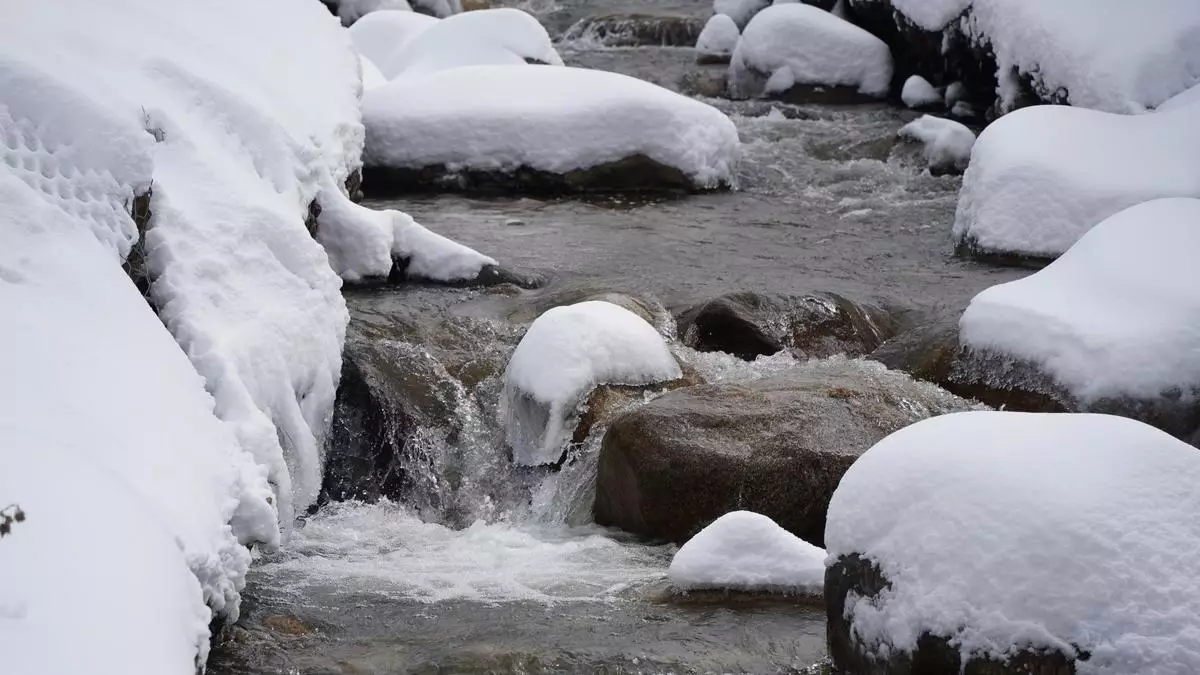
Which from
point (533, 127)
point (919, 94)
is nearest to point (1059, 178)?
point (533, 127)

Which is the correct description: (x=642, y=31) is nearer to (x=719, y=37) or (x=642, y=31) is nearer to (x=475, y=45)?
(x=719, y=37)

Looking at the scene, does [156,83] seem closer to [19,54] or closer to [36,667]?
[19,54]

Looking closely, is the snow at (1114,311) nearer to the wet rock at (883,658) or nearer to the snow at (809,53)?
the wet rock at (883,658)

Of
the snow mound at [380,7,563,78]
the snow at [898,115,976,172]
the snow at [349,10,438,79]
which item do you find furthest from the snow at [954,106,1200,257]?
the snow at [349,10,438,79]

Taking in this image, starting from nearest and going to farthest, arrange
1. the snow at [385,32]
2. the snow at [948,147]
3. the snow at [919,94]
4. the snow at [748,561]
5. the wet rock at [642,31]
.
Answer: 1. the snow at [748,561]
2. the snow at [948,147]
3. the snow at [385,32]
4. the snow at [919,94]
5. the wet rock at [642,31]

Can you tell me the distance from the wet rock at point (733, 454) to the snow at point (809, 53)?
920 cm

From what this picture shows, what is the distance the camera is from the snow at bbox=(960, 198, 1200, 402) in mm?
5703

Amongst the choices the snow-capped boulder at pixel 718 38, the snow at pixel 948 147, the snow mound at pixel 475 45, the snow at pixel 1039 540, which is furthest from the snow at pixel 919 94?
the snow at pixel 1039 540

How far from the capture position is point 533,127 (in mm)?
9953

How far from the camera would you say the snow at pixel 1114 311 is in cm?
570

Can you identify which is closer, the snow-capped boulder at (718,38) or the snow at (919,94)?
the snow at (919,94)

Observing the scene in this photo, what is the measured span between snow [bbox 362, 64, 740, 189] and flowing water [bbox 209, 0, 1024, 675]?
1.34 ft

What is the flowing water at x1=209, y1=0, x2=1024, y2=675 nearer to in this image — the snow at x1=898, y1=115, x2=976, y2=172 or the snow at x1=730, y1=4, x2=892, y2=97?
the snow at x1=898, y1=115, x2=976, y2=172

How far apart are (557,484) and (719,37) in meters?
12.1
